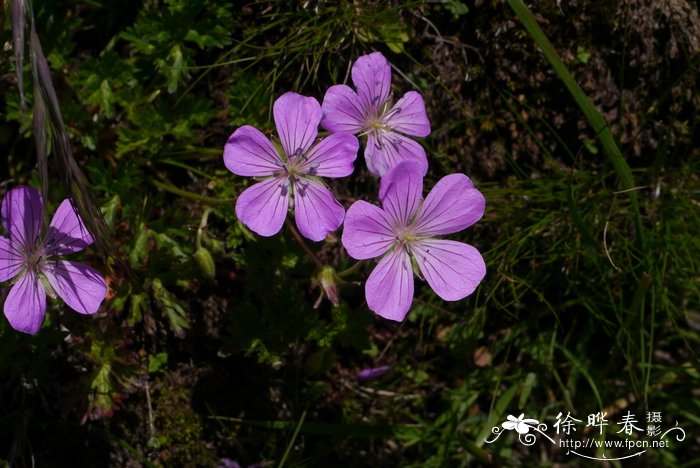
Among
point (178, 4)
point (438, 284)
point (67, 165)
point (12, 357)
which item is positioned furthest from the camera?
point (178, 4)

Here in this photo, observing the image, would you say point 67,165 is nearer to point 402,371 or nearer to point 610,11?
point 402,371

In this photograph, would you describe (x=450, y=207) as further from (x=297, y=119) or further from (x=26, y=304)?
(x=26, y=304)

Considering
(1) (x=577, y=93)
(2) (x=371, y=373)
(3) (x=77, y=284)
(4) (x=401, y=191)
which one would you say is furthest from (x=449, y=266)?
(3) (x=77, y=284)

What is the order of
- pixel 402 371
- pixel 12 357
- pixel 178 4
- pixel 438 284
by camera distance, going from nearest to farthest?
pixel 438 284
pixel 12 357
pixel 178 4
pixel 402 371

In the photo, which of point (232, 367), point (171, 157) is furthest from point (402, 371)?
point (171, 157)

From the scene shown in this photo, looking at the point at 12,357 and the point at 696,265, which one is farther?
the point at 696,265

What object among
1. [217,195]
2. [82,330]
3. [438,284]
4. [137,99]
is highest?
[137,99]

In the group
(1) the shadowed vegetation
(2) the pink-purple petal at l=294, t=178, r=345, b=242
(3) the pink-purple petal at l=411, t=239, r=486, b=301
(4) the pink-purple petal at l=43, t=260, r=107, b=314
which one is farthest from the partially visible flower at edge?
(4) the pink-purple petal at l=43, t=260, r=107, b=314
